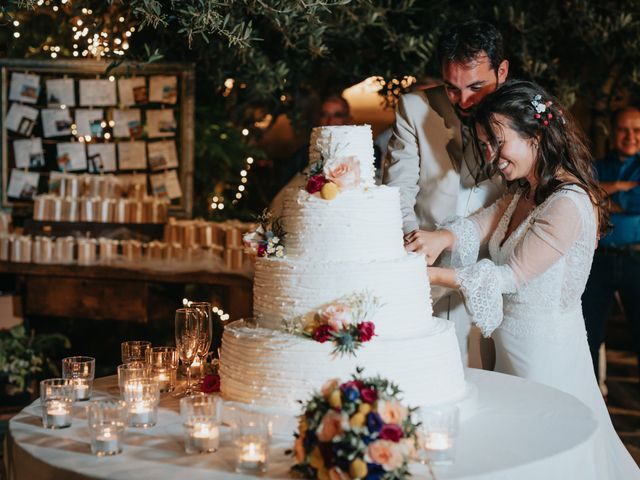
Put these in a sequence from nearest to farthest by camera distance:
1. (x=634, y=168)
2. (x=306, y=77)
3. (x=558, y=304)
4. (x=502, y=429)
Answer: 1. (x=502, y=429)
2. (x=558, y=304)
3. (x=634, y=168)
4. (x=306, y=77)

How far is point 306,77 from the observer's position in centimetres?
799

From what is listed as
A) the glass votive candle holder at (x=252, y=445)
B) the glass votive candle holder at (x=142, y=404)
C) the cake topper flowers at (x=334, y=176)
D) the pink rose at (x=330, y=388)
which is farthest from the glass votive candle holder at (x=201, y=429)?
the cake topper flowers at (x=334, y=176)

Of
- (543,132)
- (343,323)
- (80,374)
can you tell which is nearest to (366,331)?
(343,323)

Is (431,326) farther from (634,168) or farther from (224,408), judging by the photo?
(634,168)

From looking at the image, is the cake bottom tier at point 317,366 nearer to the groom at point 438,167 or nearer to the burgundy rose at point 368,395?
the burgundy rose at point 368,395

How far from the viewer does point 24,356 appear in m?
6.96

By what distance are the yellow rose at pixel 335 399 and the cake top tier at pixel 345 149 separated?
943mm

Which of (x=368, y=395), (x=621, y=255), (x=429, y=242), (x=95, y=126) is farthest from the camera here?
(x=95, y=126)

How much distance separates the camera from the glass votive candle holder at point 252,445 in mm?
2629

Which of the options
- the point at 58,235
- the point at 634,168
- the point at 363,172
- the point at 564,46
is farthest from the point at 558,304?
the point at 564,46

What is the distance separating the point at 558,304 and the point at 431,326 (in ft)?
2.60

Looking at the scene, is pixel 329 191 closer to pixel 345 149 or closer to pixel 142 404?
pixel 345 149

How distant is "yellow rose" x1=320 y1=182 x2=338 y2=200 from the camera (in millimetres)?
3207

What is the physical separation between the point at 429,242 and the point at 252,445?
1.60 metres
